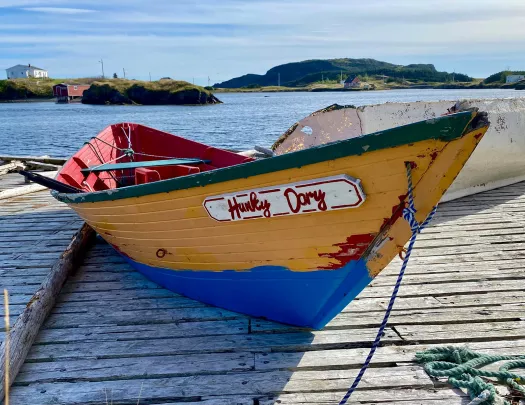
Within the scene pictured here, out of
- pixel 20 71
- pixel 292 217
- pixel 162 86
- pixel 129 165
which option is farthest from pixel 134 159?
pixel 20 71

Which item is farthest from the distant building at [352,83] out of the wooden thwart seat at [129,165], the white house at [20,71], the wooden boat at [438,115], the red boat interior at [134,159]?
the wooden thwart seat at [129,165]

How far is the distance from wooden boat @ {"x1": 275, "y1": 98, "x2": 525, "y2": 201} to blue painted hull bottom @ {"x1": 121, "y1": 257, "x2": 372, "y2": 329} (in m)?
3.44

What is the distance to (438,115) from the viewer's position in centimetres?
738

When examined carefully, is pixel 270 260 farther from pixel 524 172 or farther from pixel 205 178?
pixel 524 172

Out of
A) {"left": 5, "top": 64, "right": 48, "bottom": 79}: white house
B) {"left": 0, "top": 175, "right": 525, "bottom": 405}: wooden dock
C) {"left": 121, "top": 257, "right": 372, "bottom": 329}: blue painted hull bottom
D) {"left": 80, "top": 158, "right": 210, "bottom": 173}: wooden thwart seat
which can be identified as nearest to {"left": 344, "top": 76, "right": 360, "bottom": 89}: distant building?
{"left": 5, "top": 64, "right": 48, "bottom": 79}: white house

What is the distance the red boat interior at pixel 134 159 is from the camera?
5.98m

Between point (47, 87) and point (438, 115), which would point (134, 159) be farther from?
point (47, 87)

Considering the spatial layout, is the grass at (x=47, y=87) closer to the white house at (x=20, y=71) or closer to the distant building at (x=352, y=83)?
the white house at (x=20, y=71)

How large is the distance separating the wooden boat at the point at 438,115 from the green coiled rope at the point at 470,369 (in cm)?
419

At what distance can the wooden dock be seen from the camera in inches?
125

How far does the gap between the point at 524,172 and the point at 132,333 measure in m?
7.32

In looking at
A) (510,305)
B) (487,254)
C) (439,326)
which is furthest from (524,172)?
(439,326)

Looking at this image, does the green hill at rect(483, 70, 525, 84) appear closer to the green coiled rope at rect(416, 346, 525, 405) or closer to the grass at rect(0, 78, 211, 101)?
the grass at rect(0, 78, 211, 101)

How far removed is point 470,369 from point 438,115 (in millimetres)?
4967
